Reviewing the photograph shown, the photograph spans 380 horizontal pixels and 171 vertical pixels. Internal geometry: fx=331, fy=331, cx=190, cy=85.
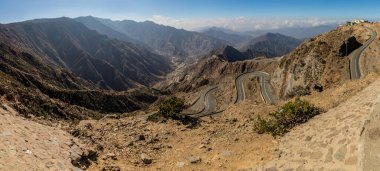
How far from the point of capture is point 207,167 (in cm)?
1430

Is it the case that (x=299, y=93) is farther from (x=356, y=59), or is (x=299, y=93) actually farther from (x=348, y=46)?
(x=348, y=46)

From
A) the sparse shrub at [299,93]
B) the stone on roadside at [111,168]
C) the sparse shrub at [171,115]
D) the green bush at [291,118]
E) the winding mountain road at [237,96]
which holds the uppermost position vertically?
the green bush at [291,118]

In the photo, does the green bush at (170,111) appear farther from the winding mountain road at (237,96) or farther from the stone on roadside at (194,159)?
→ the winding mountain road at (237,96)

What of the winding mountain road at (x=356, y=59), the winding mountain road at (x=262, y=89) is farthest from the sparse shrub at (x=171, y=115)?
the winding mountain road at (x=262, y=89)

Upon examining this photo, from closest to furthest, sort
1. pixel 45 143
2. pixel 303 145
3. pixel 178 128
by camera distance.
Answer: pixel 303 145
pixel 45 143
pixel 178 128

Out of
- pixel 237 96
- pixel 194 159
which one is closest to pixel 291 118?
pixel 194 159

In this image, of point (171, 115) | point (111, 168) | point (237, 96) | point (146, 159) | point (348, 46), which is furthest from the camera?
point (237, 96)

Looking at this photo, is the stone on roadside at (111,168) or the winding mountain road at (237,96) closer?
the stone on roadside at (111,168)

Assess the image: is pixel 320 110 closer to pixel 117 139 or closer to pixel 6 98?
pixel 117 139

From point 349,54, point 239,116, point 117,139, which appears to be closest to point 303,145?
point 117,139

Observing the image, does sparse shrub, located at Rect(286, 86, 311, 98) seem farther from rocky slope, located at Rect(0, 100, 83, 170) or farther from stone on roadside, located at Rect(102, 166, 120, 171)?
rocky slope, located at Rect(0, 100, 83, 170)

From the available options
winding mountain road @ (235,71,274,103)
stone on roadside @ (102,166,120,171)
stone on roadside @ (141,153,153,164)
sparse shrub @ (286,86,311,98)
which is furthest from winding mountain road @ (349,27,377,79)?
stone on roadside @ (102,166,120,171)

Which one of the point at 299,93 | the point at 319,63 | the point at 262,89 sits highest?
the point at 319,63

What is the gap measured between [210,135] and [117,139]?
17.6 feet
